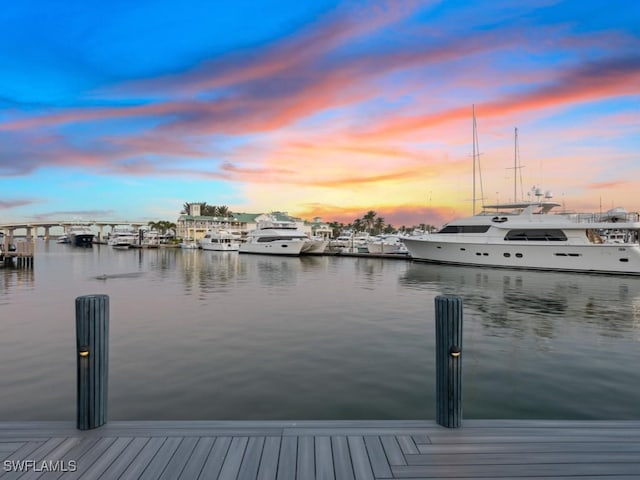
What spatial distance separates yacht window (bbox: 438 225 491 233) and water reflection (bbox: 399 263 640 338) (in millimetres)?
6502

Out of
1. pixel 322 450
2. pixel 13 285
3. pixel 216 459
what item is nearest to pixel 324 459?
pixel 322 450

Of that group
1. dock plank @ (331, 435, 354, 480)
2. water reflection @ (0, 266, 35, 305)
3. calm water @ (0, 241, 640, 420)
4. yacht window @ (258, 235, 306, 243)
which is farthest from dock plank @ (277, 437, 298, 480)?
yacht window @ (258, 235, 306, 243)

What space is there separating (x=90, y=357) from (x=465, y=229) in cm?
3881

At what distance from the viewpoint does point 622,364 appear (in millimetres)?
8906

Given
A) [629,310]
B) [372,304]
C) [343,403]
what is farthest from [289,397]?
[629,310]

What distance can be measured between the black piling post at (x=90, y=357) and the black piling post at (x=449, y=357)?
341cm

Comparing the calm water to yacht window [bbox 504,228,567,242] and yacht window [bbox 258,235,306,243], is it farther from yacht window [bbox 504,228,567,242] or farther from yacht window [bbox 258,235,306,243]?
yacht window [bbox 258,235,306,243]

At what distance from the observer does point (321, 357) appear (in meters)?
9.30

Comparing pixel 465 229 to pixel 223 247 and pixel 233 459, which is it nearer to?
pixel 233 459

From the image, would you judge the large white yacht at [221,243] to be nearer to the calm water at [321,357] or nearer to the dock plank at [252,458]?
the calm water at [321,357]

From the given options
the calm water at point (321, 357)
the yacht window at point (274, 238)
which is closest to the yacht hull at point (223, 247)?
the yacht window at point (274, 238)

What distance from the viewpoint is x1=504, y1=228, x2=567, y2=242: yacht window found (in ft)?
111

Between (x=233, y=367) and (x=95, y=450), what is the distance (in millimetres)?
5065

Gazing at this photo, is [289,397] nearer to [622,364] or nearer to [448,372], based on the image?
[448,372]
